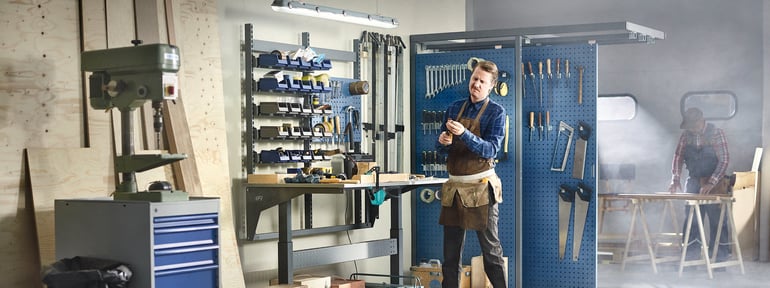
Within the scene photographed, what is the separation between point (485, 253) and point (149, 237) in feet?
8.10

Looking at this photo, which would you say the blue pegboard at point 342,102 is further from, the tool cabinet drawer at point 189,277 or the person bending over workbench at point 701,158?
the person bending over workbench at point 701,158

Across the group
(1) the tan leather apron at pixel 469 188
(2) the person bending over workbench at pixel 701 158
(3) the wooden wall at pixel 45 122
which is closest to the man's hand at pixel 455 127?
(1) the tan leather apron at pixel 469 188

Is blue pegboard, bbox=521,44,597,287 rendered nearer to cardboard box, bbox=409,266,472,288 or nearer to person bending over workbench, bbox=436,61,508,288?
cardboard box, bbox=409,266,472,288

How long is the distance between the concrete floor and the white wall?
202 centimetres

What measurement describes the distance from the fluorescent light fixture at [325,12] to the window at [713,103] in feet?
17.8

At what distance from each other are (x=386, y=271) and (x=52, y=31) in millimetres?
3377

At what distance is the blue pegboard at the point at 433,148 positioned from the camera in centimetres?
693

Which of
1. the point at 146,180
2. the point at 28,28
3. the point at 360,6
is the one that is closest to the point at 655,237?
the point at 360,6

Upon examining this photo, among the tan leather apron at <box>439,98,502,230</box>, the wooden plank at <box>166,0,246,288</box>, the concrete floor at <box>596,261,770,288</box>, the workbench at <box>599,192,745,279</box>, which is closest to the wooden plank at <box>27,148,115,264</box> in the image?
the wooden plank at <box>166,0,246,288</box>

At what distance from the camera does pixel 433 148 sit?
7.27 meters

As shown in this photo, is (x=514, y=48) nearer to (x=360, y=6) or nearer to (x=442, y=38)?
(x=442, y=38)

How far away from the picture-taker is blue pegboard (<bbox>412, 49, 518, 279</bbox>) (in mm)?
6926

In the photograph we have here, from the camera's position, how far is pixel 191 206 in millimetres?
4262

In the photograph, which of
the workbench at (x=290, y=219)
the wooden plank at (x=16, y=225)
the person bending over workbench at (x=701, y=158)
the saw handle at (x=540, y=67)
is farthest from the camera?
the person bending over workbench at (x=701, y=158)
